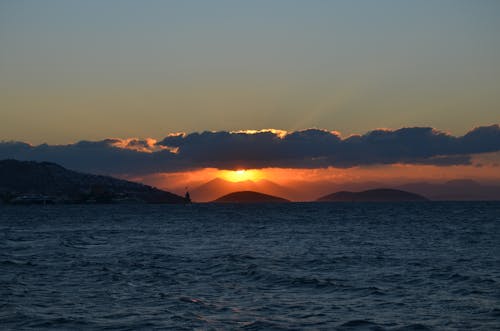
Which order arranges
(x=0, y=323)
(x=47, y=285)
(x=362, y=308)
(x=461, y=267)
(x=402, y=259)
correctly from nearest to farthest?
1. (x=0, y=323)
2. (x=362, y=308)
3. (x=47, y=285)
4. (x=461, y=267)
5. (x=402, y=259)

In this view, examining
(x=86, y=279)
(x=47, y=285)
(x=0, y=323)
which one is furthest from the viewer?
(x=86, y=279)

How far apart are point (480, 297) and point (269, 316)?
1180 cm

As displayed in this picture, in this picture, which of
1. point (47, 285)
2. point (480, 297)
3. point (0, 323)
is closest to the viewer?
point (0, 323)

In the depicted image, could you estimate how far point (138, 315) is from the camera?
27406 mm

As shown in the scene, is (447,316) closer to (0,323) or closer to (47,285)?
(0,323)

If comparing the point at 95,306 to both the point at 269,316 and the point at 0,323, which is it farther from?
the point at 269,316

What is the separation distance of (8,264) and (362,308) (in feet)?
97.8

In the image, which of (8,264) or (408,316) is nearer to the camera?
(408,316)

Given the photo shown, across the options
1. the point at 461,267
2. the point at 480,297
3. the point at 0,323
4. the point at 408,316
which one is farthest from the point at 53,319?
the point at 461,267

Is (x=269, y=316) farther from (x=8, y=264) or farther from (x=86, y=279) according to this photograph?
(x=8, y=264)

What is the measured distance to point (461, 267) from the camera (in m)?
45.1

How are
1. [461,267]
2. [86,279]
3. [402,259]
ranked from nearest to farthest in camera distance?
[86,279] < [461,267] < [402,259]

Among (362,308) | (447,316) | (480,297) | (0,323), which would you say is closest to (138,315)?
(0,323)

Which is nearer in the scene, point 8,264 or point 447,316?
point 447,316
